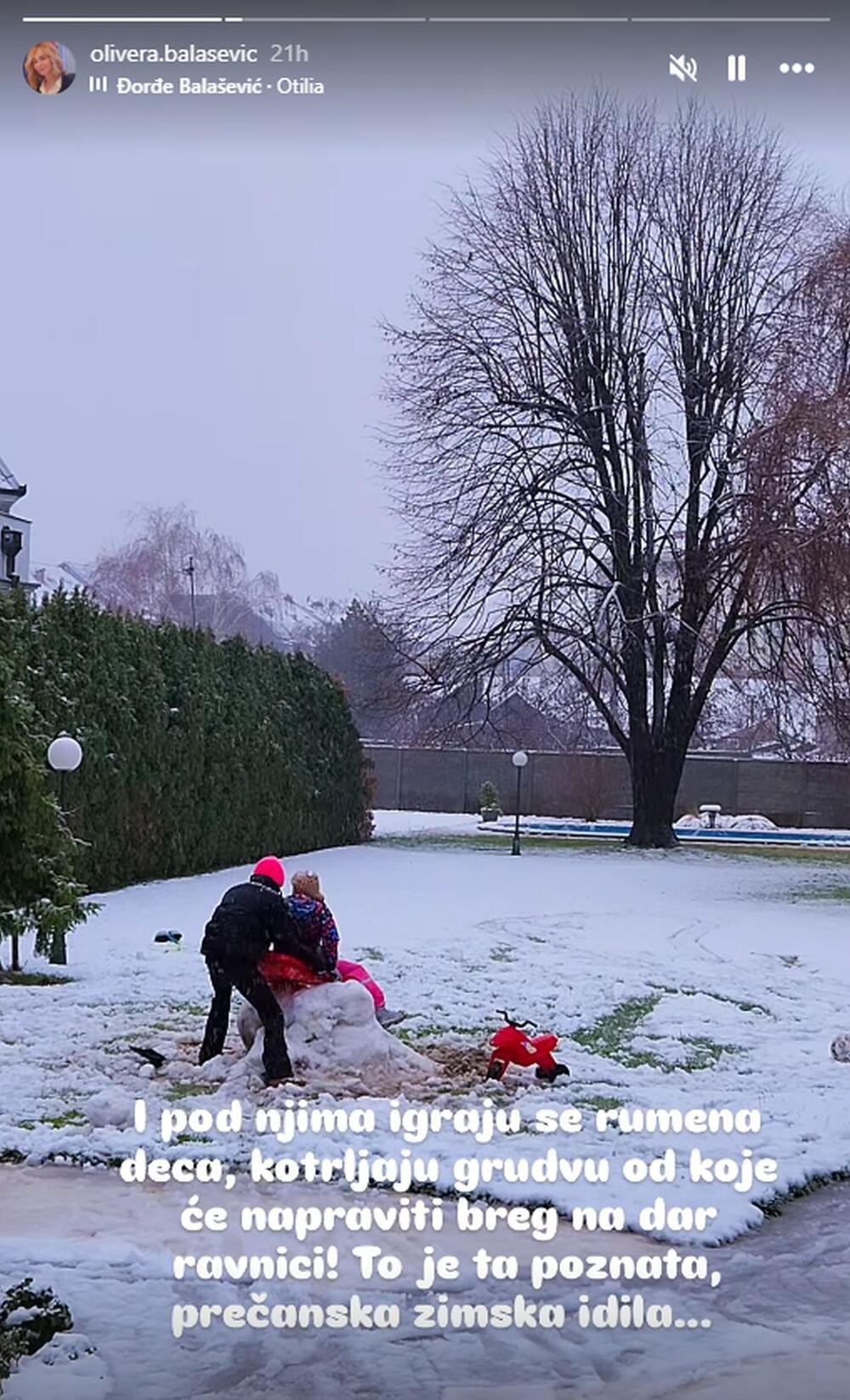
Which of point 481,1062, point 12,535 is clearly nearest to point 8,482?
point 12,535

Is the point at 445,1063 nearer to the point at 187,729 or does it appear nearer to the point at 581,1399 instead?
the point at 581,1399

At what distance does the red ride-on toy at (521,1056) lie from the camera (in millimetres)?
3820

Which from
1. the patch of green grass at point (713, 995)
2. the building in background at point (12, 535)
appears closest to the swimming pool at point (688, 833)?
the patch of green grass at point (713, 995)

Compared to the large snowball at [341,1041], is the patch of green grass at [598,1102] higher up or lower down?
lower down

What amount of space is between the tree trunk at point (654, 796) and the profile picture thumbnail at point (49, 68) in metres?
11.4

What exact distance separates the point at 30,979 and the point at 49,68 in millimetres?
4115

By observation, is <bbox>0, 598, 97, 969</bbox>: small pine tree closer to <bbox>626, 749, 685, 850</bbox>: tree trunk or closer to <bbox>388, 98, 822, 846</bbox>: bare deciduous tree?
<bbox>388, 98, 822, 846</bbox>: bare deciduous tree

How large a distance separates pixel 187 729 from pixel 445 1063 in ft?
18.4

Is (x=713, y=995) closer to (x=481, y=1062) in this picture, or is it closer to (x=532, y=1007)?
(x=532, y=1007)

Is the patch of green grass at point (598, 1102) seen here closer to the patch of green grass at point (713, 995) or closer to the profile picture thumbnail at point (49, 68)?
the patch of green grass at point (713, 995)

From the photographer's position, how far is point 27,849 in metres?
5.38

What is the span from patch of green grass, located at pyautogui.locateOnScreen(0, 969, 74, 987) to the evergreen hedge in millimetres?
1273

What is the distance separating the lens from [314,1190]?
7.72 feet

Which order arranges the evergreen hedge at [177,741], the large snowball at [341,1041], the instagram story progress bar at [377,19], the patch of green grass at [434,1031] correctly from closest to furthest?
the instagram story progress bar at [377,19] → the large snowball at [341,1041] → the patch of green grass at [434,1031] → the evergreen hedge at [177,741]
